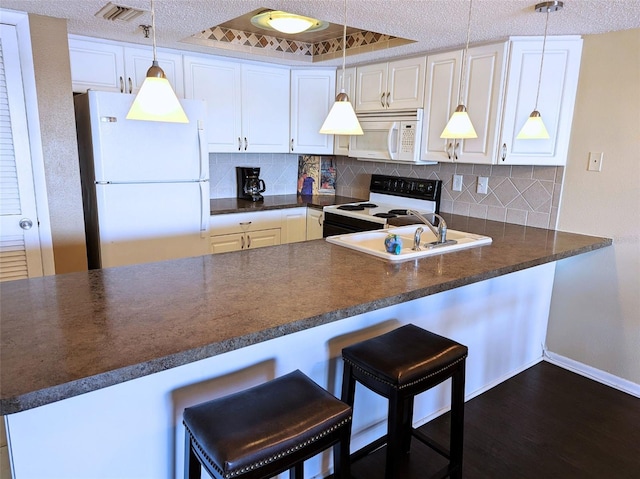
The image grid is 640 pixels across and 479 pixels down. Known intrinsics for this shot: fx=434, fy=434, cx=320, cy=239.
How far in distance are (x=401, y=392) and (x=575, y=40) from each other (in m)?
2.33

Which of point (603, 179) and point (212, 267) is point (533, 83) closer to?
point (603, 179)

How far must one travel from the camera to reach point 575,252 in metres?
2.34

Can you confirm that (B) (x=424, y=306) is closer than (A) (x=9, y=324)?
No

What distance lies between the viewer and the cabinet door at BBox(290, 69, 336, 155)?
374 cm

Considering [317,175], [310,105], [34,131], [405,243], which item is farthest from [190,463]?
[317,175]

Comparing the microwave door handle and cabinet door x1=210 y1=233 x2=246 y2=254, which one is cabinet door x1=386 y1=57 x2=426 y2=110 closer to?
the microwave door handle

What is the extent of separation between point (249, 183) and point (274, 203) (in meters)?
0.33

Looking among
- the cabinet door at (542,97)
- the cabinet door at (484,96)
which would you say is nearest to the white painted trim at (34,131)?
the cabinet door at (484,96)

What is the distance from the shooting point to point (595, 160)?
8.53ft

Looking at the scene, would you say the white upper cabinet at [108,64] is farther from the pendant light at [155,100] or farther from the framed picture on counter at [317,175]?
the pendant light at [155,100]

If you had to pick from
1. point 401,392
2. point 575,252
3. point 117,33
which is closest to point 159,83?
point 401,392

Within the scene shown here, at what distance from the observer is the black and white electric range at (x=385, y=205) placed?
3285 millimetres

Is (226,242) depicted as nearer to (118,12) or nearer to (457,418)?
(118,12)

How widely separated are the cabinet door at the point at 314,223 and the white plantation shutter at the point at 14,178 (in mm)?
2039
